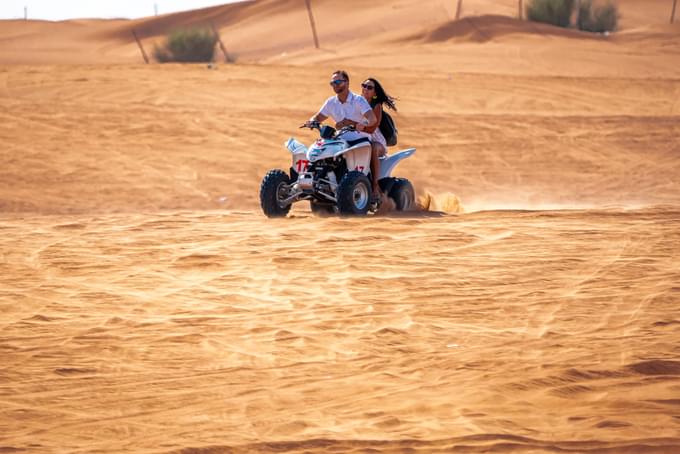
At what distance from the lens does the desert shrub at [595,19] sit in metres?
51.2

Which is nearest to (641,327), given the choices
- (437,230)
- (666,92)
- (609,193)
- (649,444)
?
(649,444)

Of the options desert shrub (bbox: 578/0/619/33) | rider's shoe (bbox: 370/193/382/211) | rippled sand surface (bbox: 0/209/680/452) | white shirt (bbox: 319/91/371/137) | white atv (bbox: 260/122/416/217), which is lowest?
rippled sand surface (bbox: 0/209/680/452)

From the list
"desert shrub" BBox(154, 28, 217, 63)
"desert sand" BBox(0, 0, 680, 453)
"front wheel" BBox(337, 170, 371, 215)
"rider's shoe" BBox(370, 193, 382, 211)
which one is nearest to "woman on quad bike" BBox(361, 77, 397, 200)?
"rider's shoe" BBox(370, 193, 382, 211)

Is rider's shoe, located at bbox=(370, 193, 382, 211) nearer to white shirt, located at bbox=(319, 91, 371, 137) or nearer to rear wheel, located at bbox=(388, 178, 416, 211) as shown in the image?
rear wheel, located at bbox=(388, 178, 416, 211)

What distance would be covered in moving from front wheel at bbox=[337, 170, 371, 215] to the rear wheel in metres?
0.68

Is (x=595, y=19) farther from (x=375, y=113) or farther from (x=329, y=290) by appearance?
(x=329, y=290)

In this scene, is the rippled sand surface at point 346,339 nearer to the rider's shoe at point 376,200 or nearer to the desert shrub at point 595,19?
the rider's shoe at point 376,200

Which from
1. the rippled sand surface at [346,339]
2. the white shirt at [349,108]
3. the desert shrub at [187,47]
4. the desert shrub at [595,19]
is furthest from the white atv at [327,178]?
the desert shrub at [595,19]

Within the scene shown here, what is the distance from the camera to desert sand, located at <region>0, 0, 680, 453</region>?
5570 millimetres

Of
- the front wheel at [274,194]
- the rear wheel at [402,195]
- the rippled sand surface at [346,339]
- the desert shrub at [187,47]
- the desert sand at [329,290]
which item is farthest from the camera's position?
the desert shrub at [187,47]

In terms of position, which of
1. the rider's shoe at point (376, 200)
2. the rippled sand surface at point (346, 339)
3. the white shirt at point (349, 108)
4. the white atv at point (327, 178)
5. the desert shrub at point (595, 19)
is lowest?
the rippled sand surface at point (346, 339)

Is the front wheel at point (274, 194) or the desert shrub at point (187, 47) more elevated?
the desert shrub at point (187, 47)

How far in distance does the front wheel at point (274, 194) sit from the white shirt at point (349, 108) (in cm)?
85

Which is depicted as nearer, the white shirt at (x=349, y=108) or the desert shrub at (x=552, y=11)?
the white shirt at (x=349, y=108)
